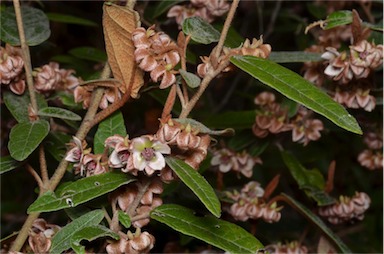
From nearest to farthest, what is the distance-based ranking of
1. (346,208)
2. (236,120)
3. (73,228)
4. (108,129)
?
1. (73,228)
2. (108,129)
3. (346,208)
4. (236,120)

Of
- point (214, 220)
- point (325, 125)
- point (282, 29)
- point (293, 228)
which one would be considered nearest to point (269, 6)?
point (282, 29)

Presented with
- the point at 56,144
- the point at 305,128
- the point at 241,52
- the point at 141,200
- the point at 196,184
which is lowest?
the point at 305,128

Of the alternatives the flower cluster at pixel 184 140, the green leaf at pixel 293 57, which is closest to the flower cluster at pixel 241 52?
the flower cluster at pixel 184 140

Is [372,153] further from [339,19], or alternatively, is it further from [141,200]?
[141,200]

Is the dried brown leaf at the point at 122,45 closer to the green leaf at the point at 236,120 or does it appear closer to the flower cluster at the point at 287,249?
the flower cluster at the point at 287,249

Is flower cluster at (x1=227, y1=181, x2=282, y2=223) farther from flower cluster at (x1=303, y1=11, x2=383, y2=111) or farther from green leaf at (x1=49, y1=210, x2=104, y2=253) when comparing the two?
green leaf at (x1=49, y1=210, x2=104, y2=253)

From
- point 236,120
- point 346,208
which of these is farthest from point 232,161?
point 346,208

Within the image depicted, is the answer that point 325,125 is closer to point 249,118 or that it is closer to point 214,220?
point 249,118
